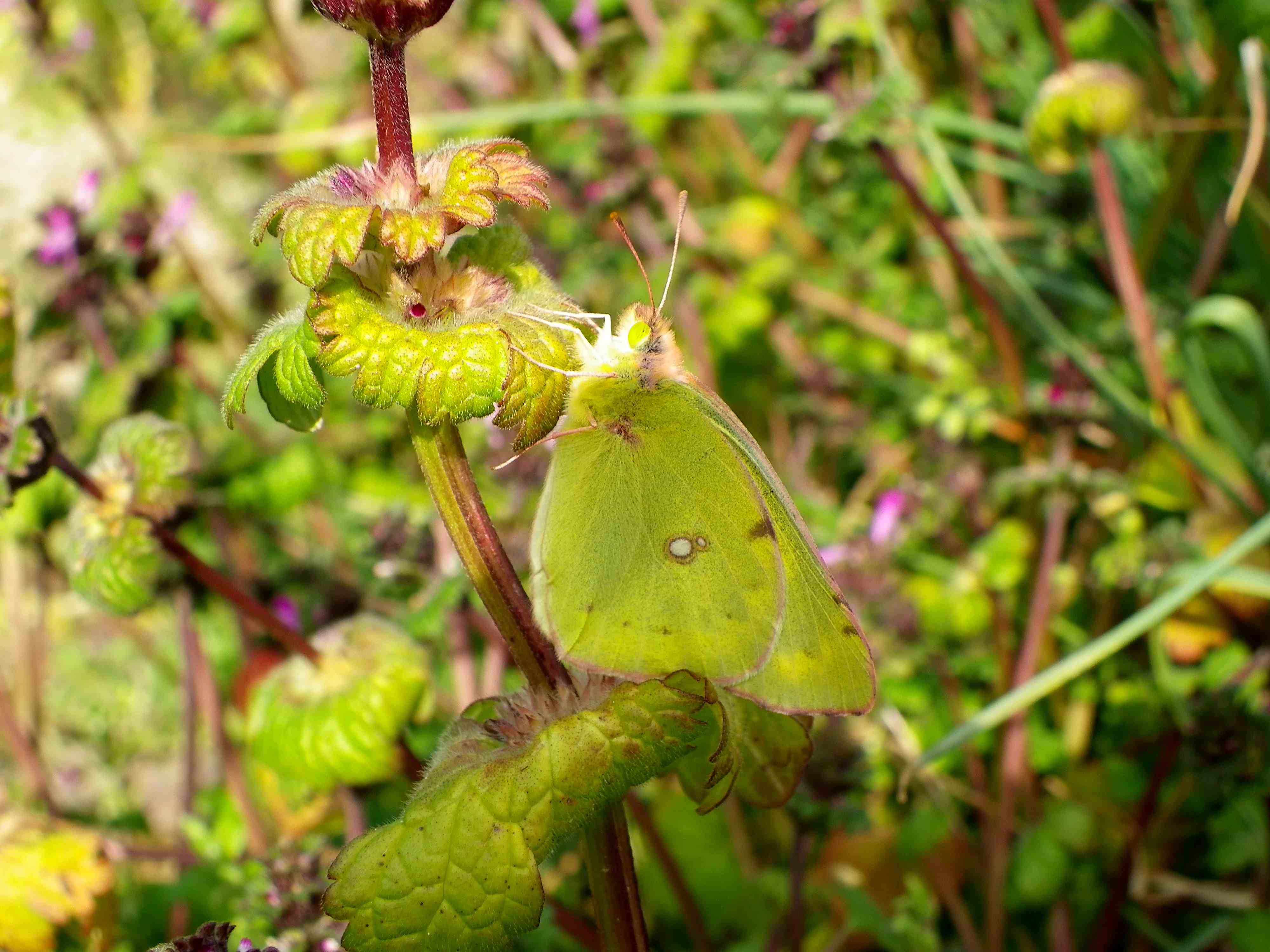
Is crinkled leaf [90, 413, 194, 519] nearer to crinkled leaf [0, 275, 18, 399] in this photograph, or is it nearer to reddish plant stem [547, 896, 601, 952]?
crinkled leaf [0, 275, 18, 399]

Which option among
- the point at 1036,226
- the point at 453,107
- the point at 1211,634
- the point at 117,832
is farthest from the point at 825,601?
the point at 453,107

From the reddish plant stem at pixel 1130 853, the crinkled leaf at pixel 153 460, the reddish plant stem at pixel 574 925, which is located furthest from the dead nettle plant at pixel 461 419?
the reddish plant stem at pixel 1130 853

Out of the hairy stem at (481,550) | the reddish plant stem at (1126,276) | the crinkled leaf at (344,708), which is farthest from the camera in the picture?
the reddish plant stem at (1126,276)

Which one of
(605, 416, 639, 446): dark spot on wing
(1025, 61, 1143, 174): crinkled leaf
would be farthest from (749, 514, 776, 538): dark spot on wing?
(1025, 61, 1143, 174): crinkled leaf

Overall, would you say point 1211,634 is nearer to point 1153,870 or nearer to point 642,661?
point 1153,870

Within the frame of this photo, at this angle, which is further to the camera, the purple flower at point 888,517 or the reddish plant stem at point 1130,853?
the purple flower at point 888,517

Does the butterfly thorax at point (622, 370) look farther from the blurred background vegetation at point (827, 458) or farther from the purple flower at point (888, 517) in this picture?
the purple flower at point (888, 517)
